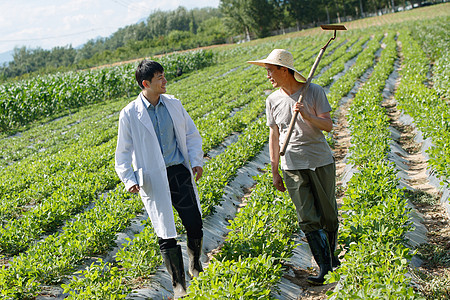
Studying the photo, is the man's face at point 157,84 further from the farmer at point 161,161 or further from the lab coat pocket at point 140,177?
the lab coat pocket at point 140,177

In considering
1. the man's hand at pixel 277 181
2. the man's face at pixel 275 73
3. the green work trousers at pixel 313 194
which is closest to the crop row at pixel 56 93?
the man's hand at pixel 277 181

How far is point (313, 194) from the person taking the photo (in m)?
3.90

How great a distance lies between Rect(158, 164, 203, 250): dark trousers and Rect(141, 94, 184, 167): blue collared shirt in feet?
0.31

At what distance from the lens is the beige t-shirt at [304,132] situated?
12.2 ft

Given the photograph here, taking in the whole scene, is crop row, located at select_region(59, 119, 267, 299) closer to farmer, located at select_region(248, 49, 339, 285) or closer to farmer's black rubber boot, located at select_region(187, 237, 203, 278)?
farmer's black rubber boot, located at select_region(187, 237, 203, 278)

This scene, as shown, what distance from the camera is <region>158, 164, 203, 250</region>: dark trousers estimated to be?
4.00 meters

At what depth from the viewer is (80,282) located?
12.5 feet

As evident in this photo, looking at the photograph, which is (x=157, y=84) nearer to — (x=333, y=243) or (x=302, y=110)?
(x=302, y=110)

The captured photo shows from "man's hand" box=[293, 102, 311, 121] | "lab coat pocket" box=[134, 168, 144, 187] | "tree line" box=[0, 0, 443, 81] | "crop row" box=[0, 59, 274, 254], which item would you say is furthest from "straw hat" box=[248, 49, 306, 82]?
"tree line" box=[0, 0, 443, 81]

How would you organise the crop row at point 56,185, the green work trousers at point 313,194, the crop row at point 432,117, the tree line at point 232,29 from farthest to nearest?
1. the tree line at point 232,29
2. the crop row at point 56,185
3. the crop row at point 432,117
4. the green work trousers at point 313,194

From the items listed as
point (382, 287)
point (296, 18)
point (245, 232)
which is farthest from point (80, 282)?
point (296, 18)

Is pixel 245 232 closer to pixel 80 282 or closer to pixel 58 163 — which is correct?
pixel 80 282

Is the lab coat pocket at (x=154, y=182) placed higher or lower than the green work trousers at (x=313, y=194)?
higher

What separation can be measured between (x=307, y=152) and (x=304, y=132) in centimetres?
18
